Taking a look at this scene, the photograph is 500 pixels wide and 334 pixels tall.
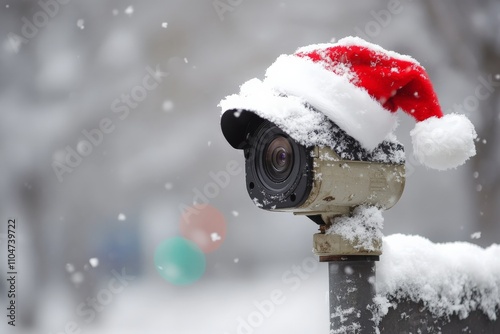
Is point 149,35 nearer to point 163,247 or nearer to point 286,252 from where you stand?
point 163,247

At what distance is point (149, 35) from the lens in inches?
239

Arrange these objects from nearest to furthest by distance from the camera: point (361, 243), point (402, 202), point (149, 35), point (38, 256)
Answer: point (361, 243) < point (38, 256) < point (149, 35) < point (402, 202)

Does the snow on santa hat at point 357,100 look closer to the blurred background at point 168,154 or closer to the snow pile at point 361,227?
the snow pile at point 361,227

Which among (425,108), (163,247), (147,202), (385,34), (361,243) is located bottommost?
(361,243)

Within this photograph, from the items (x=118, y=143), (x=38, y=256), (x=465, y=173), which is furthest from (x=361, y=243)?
(x=118, y=143)

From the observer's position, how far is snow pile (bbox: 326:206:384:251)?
1.56 meters

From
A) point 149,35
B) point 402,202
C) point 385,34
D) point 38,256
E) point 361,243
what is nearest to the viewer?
point 361,243

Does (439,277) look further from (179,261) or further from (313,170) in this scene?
(179,261)

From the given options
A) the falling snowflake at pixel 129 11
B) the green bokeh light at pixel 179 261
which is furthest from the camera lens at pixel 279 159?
the falling snowflake at pixel 129 11

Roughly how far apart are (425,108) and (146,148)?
487 cm

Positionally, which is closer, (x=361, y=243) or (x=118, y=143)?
(x=361, y=243)

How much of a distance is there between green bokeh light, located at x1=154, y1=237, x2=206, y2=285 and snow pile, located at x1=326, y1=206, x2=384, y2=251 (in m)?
4.65

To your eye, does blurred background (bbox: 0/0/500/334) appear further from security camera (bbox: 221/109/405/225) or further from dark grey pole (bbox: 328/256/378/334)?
security camera (bbox: 221/109/405/225)

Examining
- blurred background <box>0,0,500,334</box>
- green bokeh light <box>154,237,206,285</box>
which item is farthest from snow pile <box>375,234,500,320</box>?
green bokeh light <box>154,237,206,285</box>
